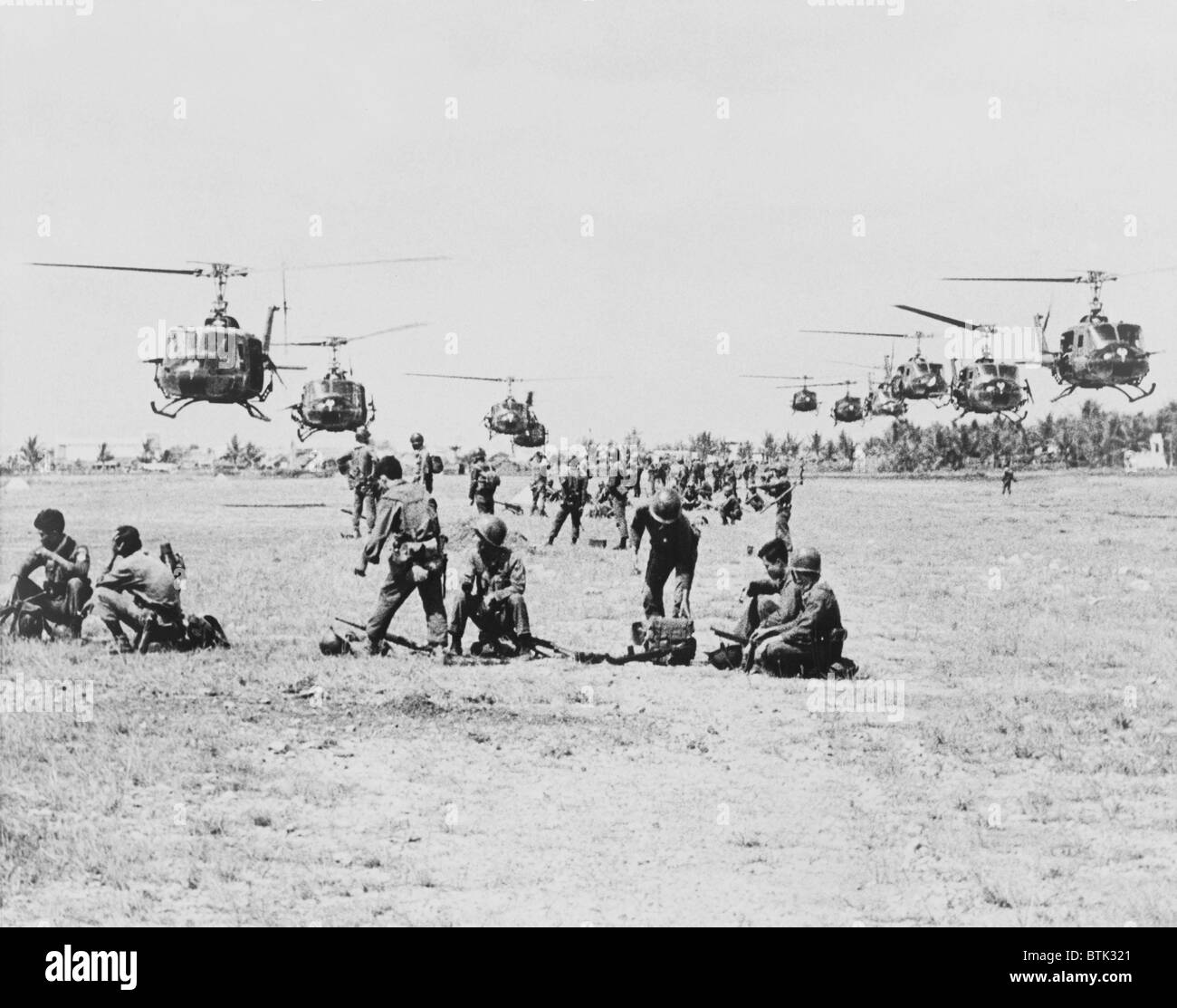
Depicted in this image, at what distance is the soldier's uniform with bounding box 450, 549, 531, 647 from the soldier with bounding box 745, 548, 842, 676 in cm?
239

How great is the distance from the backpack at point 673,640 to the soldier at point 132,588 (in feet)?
15.9

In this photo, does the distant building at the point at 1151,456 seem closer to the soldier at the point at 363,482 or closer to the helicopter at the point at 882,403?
the helicopter at the point at 882,403

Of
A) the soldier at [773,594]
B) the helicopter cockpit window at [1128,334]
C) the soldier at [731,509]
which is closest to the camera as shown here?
the soldier at [773,594]

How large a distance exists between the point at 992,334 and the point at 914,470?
5326cm

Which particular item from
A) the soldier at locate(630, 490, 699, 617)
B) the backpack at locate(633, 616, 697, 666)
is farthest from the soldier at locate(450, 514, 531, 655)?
the soldier at locate(630, 490, 699, 617)

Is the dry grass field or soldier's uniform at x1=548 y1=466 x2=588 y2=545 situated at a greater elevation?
soldier's uniform at x1=548 y1=466 x2=588 y2=545

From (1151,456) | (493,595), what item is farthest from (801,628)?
(1151,456)

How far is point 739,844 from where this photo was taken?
8039 millimetres

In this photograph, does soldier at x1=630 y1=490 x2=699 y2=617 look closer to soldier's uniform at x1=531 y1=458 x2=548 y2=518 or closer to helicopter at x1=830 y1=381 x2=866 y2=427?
soldier's uniform at x1=531 y1=458 x2=548 y2=518

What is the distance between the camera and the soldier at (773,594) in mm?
12781

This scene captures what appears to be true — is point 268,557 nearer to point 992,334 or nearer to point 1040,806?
point 1040,806

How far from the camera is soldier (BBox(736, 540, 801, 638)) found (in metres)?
12.8

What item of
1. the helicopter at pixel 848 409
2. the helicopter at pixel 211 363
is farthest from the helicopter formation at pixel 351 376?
the helicopter at pixel 848 409

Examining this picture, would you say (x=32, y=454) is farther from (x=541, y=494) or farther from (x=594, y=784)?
(x=594, y=784)
